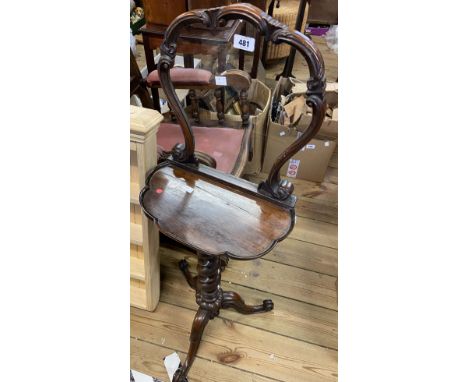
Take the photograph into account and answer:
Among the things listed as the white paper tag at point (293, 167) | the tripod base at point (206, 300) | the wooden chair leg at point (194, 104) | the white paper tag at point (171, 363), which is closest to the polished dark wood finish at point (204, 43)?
the wooden chair leg at point (194, 104)

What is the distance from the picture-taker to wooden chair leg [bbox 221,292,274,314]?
57.0 inches

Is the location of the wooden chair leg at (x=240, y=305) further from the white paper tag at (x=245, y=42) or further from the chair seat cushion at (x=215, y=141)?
the white paper tag at (x=245, y=42)

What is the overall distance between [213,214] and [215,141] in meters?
0.63

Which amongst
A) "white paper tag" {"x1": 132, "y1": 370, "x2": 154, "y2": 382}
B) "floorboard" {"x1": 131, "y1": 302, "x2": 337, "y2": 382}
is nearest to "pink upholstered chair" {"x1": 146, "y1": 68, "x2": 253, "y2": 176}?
"floorboard" {"x1": 131, "y1": 302, "x2": 337, "y2": 382}

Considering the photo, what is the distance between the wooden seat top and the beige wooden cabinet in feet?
0.25

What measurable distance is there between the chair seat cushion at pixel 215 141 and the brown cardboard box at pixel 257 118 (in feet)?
0.71

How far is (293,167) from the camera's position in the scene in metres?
2.22

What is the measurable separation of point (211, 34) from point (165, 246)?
1.17m

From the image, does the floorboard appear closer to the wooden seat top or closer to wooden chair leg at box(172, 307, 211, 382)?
wooden chair leg at box(172, 307, 211, 382)

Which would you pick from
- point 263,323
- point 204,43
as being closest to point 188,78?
point 204,43

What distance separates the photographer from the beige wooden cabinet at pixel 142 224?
3.56 ft

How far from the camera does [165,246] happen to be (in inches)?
72.5

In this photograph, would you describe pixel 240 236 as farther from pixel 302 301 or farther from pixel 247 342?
pixel 302 301

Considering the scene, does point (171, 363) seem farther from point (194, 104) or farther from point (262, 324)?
point (194, 104)
